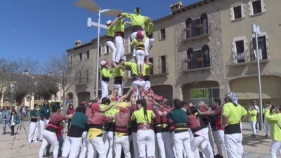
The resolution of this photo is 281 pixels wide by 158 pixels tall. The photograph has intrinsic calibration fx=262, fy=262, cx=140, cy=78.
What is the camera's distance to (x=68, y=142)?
25.3ft

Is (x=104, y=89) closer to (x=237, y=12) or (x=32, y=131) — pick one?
(x=32, y=131)

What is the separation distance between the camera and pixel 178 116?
279 inches

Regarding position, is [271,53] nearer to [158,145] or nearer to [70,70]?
[158,145]

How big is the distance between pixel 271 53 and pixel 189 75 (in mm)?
8393

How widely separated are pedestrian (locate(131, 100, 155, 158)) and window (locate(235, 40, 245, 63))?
Answer: 19.3 m

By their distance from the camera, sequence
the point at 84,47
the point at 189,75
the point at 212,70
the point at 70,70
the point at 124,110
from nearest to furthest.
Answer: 1. the point at 124,110
2. the point at 212,70
3. the point at 189,75
4. the point at 70,70
5. the point at 84,47

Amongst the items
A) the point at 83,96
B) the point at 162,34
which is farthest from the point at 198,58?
the point at 83,96

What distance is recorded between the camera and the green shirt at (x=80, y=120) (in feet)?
24.2

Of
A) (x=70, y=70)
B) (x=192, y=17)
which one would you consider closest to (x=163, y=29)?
(x=192, y=17)

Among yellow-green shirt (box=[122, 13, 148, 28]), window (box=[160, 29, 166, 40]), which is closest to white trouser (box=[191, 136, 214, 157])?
yellow-green shirt (box=[122, 13, 148, 28])

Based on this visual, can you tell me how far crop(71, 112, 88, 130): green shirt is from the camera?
738 cm

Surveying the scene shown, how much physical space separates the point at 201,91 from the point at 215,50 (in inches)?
180

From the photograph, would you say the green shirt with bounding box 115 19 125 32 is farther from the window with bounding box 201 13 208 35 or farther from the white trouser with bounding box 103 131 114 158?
the window with bounding box 201 13 208 35

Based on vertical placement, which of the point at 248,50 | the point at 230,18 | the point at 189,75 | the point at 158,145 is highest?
the point at 230,18
